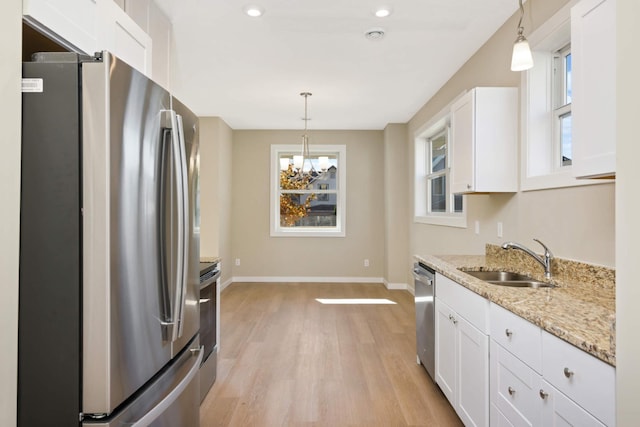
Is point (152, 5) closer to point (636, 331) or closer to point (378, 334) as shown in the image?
point (636, 331)

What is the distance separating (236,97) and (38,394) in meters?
4.01

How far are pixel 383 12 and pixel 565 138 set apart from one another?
1468 mm

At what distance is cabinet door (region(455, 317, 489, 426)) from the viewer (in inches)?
70.1

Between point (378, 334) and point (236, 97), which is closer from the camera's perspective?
point (378, 334)

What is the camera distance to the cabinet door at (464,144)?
106 inches

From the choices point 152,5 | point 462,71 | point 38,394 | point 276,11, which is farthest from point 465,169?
point 38,394

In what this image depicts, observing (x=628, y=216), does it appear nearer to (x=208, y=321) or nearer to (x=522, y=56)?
(x=522, y=56)

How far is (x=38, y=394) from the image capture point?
46.7 inches

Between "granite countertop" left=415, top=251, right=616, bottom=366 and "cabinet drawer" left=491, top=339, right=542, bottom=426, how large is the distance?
21cm

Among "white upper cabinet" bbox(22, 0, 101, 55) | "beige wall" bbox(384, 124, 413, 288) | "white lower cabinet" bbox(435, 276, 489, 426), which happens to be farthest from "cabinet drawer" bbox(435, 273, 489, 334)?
"beige wall" bbox(384, 124, 413, 288)

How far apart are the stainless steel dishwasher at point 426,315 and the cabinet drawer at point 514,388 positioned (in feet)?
3.05

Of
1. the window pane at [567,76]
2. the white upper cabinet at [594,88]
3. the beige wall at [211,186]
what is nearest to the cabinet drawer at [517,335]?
the white upper cabinet at [594,88]

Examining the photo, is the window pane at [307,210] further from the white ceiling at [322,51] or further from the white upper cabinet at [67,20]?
the white upper cabinet at [67,20]

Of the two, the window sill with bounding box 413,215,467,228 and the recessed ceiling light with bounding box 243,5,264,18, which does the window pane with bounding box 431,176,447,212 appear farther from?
the recessed ceiling light with bounding box 243,5,264,18
